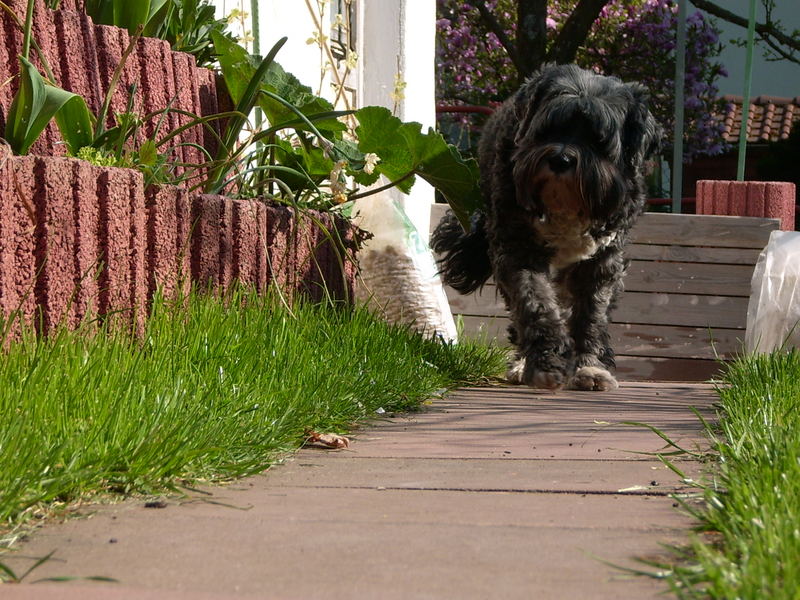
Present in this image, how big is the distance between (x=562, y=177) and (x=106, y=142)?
2.24 meters

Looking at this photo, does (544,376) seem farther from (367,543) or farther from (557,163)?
(367,543)

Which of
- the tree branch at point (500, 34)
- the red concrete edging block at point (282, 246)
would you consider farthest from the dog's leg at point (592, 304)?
the tree branch at point (500, 34)

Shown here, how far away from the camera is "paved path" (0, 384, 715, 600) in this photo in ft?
6.11

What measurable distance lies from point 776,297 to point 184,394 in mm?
4620

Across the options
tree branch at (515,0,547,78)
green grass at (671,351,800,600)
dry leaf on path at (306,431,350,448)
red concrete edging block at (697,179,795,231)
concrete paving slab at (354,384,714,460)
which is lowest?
concrete paving slab at (354,384,714,460)

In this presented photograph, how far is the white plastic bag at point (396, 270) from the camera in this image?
6.58m

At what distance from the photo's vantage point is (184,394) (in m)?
3.04

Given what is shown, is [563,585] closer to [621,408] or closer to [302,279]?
[621,408]

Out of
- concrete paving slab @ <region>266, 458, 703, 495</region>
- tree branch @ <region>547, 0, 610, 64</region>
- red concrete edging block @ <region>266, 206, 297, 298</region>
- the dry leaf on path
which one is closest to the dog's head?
red concrete edging block @ <region>266, 206, 297, 298</region>

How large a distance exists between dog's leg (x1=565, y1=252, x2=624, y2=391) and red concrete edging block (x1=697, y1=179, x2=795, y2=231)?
3020mm

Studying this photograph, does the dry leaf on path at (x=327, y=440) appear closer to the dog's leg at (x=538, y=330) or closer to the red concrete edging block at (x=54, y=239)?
the red concrete edging block at (x=54, y=239)

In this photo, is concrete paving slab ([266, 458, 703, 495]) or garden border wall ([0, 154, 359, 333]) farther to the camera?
garden border wall ([0, 154, 359, 333])

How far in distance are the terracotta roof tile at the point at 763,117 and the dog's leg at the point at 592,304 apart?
Answer: 17195 millimetres

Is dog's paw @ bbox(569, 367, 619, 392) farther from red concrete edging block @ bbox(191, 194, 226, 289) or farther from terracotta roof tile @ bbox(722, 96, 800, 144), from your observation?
terracotta roof tile @ bbox(722, 96, 800, 144)
